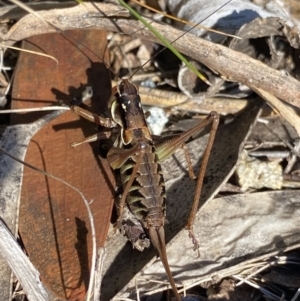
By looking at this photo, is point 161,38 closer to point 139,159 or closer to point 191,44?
point 191,44

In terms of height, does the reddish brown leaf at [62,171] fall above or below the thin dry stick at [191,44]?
below

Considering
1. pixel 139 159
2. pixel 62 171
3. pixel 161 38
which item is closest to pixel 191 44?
pixel 161 38

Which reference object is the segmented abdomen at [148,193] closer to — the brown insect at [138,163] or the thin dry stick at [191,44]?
the brown insect at [138,163]

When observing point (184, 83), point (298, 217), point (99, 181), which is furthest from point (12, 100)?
point (298, 217)

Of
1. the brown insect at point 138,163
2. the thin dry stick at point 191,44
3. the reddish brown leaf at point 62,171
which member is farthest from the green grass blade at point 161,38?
the reddish brown leaf at point 62,171

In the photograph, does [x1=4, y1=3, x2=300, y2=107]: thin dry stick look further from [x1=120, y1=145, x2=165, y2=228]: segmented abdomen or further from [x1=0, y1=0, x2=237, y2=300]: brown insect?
[x1=120, y1=145, x2=165, y2=228]: segmented abdomen

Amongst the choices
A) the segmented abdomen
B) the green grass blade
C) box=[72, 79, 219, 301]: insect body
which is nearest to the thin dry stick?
the green grass blade

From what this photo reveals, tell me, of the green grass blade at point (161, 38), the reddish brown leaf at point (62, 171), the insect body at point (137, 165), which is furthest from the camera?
the green grass blade at point (161, 38)

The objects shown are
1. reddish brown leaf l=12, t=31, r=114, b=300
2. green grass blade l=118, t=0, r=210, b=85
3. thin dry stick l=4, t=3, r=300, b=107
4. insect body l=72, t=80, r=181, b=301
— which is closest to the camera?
reddish brown leaf l=12, t=31, r=114, b=300
